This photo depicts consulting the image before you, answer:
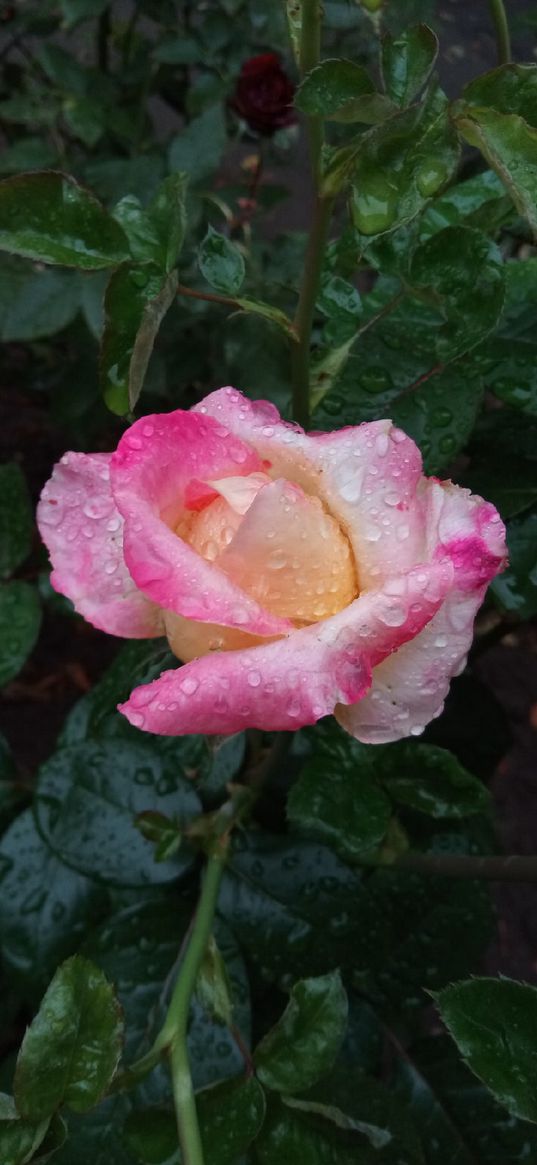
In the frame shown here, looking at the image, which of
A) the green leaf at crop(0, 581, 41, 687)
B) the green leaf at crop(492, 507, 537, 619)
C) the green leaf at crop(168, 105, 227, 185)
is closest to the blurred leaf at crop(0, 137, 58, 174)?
the green leaf at crop(168, 105, 227, 185)

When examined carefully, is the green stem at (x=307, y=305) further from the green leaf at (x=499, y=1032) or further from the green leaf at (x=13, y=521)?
the green leaf at (x=13, y=521)

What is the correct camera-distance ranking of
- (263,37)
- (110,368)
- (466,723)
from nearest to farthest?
(110,368) < (466,723) < (263,37)

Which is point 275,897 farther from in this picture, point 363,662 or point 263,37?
point 263,37

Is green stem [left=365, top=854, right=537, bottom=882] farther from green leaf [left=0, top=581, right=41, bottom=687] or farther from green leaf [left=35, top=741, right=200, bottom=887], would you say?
green leaf [left=0, top=581, right=41, bottom=687]

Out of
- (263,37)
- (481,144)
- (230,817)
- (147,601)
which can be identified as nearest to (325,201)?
(481,144)

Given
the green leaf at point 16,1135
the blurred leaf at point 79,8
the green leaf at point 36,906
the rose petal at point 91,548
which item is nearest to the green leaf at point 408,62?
the rose petal at point 91,548

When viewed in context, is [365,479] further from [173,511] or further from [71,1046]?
[71,1046]
